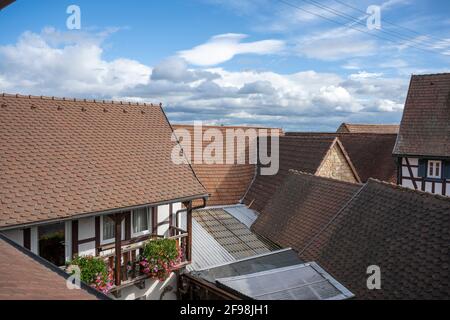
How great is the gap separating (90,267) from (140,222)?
8.12 feet

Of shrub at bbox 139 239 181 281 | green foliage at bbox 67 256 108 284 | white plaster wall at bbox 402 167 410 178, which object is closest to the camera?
green foliage at bbox 67 256 108 284

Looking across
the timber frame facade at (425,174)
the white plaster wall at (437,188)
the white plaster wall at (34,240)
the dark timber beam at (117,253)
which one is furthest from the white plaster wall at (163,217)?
the white plaster wall at (437,188)

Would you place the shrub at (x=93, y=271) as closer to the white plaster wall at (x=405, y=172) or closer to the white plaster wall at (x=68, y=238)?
the white plaster wall at (x=68, y=238)

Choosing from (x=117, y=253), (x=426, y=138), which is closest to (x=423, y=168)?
(x=426, y=138)

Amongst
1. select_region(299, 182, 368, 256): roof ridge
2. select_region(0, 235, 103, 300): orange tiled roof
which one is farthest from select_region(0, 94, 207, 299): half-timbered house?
select_region(299, 182, 368, 256): roof ridge

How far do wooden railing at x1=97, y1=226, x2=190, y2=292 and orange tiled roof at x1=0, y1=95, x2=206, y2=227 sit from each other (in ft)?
3.43

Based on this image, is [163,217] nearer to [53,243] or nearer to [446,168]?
[53,243]

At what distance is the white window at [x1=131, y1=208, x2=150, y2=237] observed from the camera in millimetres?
10016

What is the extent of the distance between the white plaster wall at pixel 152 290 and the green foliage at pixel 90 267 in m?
1.56

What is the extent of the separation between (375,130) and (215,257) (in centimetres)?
2521

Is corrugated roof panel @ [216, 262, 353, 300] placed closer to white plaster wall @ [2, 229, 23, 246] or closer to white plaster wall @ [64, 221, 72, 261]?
white plaster wall @ [64, 221, 72, 261]

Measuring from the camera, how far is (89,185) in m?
8.95

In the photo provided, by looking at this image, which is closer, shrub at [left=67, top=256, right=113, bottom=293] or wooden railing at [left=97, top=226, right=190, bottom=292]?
shrub at [left=67, top=256, right=113, bottom=293]
